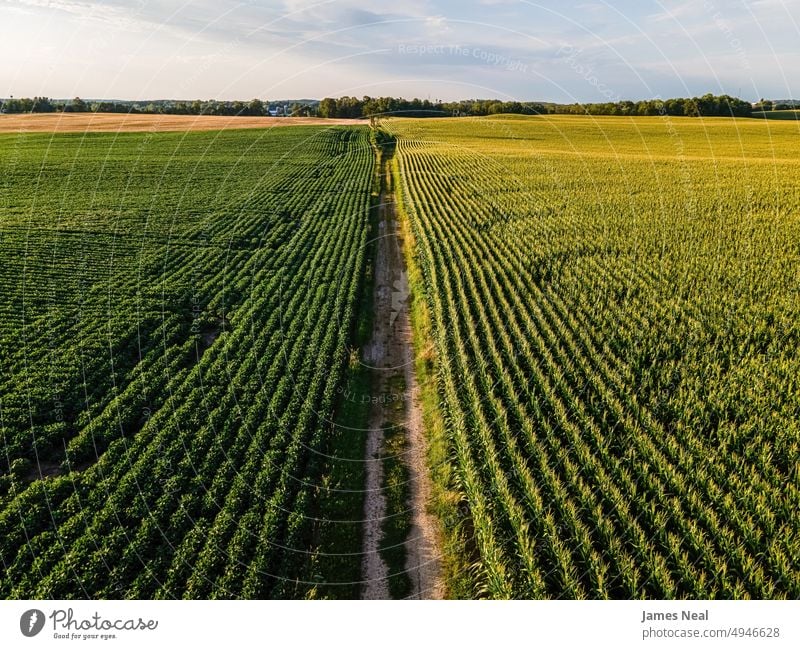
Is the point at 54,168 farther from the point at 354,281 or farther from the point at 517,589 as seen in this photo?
the point at 517,589

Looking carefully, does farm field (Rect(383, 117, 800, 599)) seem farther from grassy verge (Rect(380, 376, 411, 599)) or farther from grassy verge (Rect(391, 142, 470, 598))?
grassy verge (Rect(380, 376, 411, 599))

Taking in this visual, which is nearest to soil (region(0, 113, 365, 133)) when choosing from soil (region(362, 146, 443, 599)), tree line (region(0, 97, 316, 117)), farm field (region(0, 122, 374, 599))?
tree line (region(0, 97, 316, 117))

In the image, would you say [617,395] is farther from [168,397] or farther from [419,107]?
[419,107]

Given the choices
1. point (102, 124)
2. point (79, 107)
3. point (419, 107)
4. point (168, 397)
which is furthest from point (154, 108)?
point (168, 397)

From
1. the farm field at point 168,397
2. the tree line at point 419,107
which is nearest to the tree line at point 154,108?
the tree line at point 419,107

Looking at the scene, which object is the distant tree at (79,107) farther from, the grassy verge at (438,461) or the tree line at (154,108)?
the grassy verge at (438,461)

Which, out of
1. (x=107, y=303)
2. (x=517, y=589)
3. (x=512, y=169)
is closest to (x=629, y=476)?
(x=517, y=589)

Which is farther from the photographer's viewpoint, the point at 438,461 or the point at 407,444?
the point at 407,444
